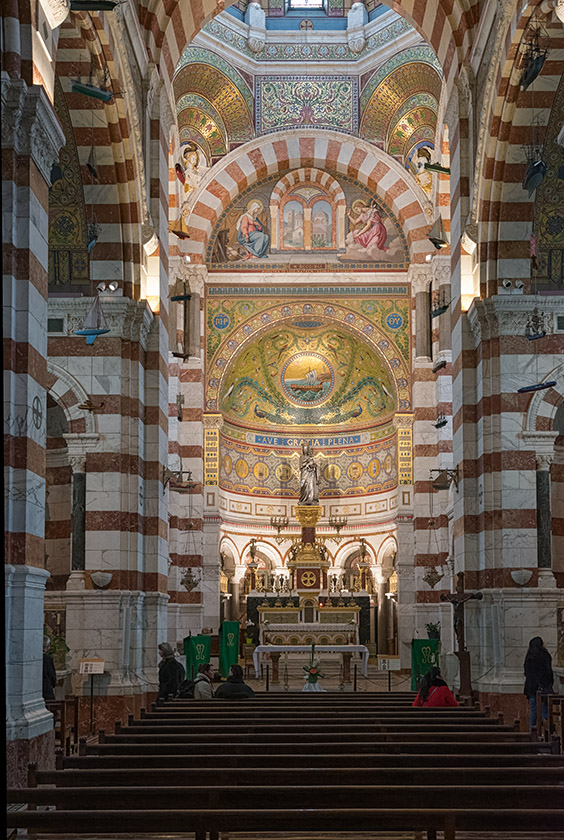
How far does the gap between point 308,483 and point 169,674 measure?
15708mm

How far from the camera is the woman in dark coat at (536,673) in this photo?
1241 centimetres

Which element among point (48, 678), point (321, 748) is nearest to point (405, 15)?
point (48, 678)

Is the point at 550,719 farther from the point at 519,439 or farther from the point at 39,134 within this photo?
the point at 39,134

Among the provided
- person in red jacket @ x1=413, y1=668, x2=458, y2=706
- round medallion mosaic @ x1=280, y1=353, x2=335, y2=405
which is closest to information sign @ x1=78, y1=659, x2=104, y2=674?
person in red jacket @ x1=413, y1=668, x2=458, y2=706

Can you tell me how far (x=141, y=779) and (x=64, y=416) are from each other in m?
10.3

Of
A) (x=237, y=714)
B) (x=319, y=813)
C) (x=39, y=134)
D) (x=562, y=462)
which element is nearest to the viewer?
(x=319, y=813)

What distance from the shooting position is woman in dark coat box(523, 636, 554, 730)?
40.7 feet

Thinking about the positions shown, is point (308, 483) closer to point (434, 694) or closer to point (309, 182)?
point (309, 182)

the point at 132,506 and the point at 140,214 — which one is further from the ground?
the point at 140,214

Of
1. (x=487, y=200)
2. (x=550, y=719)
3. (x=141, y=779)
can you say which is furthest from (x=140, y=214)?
(x=141, y=779)

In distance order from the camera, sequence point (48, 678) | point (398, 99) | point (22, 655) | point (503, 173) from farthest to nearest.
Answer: point (398, 99)
point (503, 173)
point (48, 678)
point (22, 655)

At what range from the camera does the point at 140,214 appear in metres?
15.0

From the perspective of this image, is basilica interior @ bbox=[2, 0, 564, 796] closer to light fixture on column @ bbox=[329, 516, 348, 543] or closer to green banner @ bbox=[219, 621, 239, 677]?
light fixture on column @ bbox=[329, 516, 348, 543]

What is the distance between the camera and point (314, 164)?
26297 millimetres
